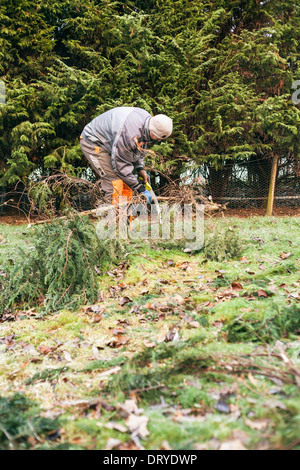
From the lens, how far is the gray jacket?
4496 mm

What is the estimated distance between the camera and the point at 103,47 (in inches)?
363

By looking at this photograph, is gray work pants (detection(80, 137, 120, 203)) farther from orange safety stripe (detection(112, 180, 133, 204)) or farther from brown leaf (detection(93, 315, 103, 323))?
brown leaf (detection(93, 315, 103, 323))

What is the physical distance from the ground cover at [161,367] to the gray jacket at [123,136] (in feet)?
5.20

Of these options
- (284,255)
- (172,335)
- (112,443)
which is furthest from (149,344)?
(284,255)

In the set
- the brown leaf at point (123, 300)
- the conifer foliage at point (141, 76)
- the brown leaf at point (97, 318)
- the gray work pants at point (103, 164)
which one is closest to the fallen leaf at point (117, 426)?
the brown leaf at point (97, 318)

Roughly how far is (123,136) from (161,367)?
3.24 m

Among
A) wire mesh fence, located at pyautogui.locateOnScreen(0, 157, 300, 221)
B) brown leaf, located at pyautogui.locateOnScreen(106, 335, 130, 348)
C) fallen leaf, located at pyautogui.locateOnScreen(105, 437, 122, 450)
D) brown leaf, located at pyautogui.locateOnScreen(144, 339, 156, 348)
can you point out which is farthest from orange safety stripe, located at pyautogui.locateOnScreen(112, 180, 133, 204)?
wire mesh fence, located at pyautogui.locateOnScreen(0, 157, 300, 221)

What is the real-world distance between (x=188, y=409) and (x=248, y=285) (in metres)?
2.13

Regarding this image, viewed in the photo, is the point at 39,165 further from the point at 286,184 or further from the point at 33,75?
the point at 286,184

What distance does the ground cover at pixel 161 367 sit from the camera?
5.03 ft

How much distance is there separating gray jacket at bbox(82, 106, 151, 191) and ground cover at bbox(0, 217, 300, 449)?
5.20 feet

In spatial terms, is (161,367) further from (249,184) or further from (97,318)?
(249,184)

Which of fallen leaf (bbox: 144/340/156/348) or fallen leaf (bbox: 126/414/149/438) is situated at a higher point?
fallen leaf (bbox: 126/414/149/438)
